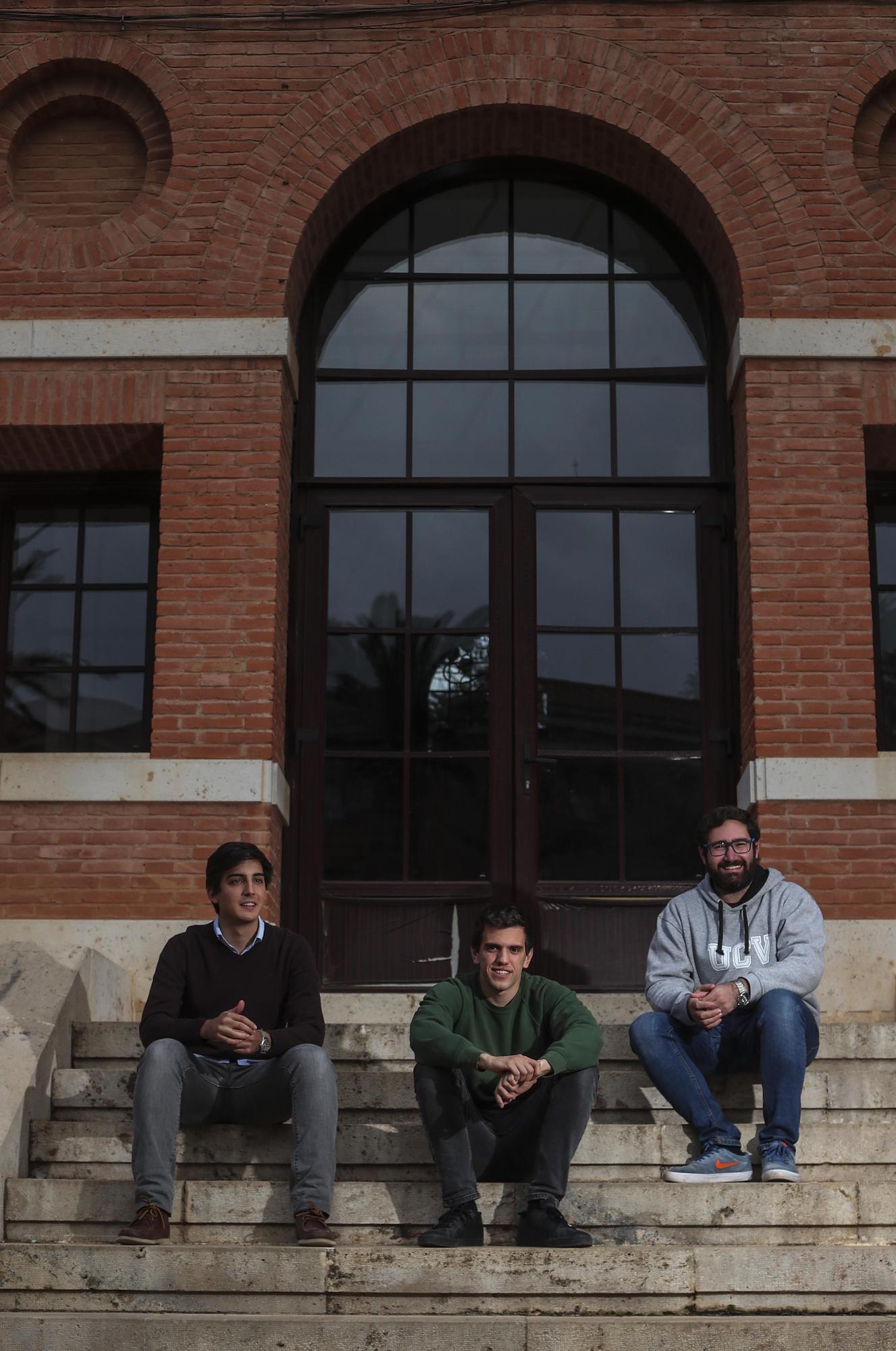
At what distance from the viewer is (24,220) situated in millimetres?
8891

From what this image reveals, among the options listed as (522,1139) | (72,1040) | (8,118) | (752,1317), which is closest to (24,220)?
(8,118)

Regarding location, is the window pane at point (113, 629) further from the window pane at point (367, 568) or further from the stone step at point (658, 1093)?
the stone step at point (658, 1093)

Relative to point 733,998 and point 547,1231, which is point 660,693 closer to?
point 733,998

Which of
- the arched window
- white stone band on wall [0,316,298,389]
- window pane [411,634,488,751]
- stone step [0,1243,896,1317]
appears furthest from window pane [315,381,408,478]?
stone step [0,1243,896,1317]

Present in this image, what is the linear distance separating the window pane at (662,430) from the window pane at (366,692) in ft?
5.54

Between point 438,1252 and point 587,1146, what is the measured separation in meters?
0.89

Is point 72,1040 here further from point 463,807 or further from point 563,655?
point 563,655

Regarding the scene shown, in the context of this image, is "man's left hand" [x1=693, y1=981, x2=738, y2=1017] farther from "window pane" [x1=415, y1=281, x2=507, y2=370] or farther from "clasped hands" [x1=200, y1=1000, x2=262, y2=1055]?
"window pane" [x1=415, y1=281, x2=507, y2=370]

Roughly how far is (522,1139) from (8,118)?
21.3ft

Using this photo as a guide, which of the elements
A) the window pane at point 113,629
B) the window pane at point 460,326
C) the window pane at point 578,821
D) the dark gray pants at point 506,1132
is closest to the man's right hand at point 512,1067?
the dark gray pants at point 506,1132

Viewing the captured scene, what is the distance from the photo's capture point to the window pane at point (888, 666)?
8.95 meters

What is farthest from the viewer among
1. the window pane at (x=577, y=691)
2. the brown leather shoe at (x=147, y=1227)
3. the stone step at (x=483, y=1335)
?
the window pane at (x=577, y=691)

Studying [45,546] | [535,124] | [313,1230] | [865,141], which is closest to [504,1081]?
[313,1230]

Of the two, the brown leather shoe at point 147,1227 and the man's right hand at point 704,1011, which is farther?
the man's right hand at point 704,1011
